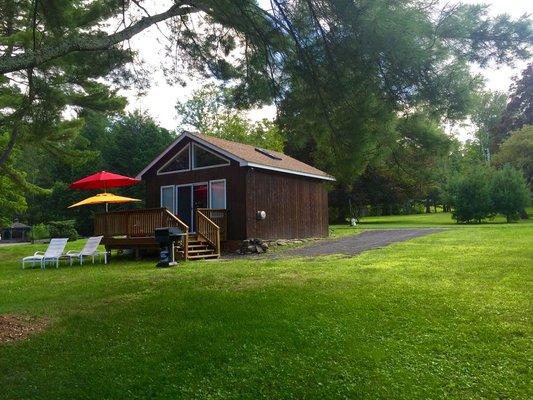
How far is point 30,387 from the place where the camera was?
164 inches

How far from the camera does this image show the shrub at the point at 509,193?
2778 centimetres

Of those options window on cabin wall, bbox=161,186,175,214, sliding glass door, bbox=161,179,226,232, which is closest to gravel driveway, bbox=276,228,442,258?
sliding glass door, bbox=161,179,226,232

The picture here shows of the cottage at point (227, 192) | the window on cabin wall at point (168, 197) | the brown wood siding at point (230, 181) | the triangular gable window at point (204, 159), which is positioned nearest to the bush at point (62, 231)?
the cottage at point (227, 192)

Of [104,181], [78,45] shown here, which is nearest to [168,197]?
[104,181]

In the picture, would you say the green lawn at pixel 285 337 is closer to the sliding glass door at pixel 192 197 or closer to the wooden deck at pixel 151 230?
the wooden deck at pixel 151 230

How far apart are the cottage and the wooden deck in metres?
0.04

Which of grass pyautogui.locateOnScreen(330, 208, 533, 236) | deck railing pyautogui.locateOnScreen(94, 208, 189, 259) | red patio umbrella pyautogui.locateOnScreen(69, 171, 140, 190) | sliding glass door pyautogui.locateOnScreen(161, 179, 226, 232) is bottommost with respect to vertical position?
grass pyautogui.locateOnScreen(330, 208, 533, 236)

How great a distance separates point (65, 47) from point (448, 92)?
15.2 feet

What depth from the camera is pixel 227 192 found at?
49.3 ft

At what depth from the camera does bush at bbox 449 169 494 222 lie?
2784 cm

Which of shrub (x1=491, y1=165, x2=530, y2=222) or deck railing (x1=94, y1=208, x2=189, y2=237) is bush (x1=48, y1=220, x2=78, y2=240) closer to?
deck railing (x1=94, y1=208, x2=189, y2=237)

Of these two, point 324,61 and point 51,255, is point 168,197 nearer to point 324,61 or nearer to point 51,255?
point 51,255

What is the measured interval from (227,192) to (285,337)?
10.2 m

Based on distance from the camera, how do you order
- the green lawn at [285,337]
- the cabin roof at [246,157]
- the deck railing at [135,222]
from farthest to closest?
the cabin roof at [246,157] → the deck railing at [135,222] → the green lawn at [285,337]
